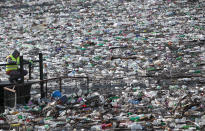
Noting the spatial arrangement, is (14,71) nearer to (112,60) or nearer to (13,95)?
(13,95)

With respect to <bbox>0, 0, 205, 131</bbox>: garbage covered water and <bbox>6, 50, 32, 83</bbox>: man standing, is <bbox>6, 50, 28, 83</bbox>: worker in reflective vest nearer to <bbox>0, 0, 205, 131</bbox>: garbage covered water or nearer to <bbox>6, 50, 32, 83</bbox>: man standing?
<bbox>6, 50, 32, 83</bbox>: man standing

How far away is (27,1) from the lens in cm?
2223

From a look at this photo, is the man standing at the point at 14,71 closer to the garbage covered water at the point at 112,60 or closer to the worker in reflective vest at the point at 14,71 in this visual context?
the worker in reflective vest at the point at 14,71

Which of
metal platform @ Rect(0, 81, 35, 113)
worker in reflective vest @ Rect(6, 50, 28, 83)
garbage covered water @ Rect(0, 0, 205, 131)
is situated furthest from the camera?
worker in reflective vest @ Rect(6, 50, 28, 83)

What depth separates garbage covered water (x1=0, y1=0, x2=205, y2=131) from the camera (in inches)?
282

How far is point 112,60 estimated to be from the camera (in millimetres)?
12438

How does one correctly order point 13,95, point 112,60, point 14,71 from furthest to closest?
point 112,60, point 14,71, point 13,95

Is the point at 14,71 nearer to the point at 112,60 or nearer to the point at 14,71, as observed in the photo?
the point at 14,71

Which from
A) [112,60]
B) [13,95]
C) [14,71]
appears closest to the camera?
[13,95]

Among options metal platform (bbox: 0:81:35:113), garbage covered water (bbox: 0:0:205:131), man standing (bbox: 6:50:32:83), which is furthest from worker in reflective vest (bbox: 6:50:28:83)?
garbage covered water (bbox: 0:0:205:131)

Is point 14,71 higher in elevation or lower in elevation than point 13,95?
higher

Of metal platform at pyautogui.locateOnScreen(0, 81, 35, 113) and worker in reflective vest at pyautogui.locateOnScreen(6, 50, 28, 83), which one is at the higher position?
worker in reflective vest at pyautogui.locateOnScreen(6, 50, 28, 83)

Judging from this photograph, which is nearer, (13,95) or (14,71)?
(13,95)

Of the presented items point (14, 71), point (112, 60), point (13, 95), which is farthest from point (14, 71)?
point (112, 60)
